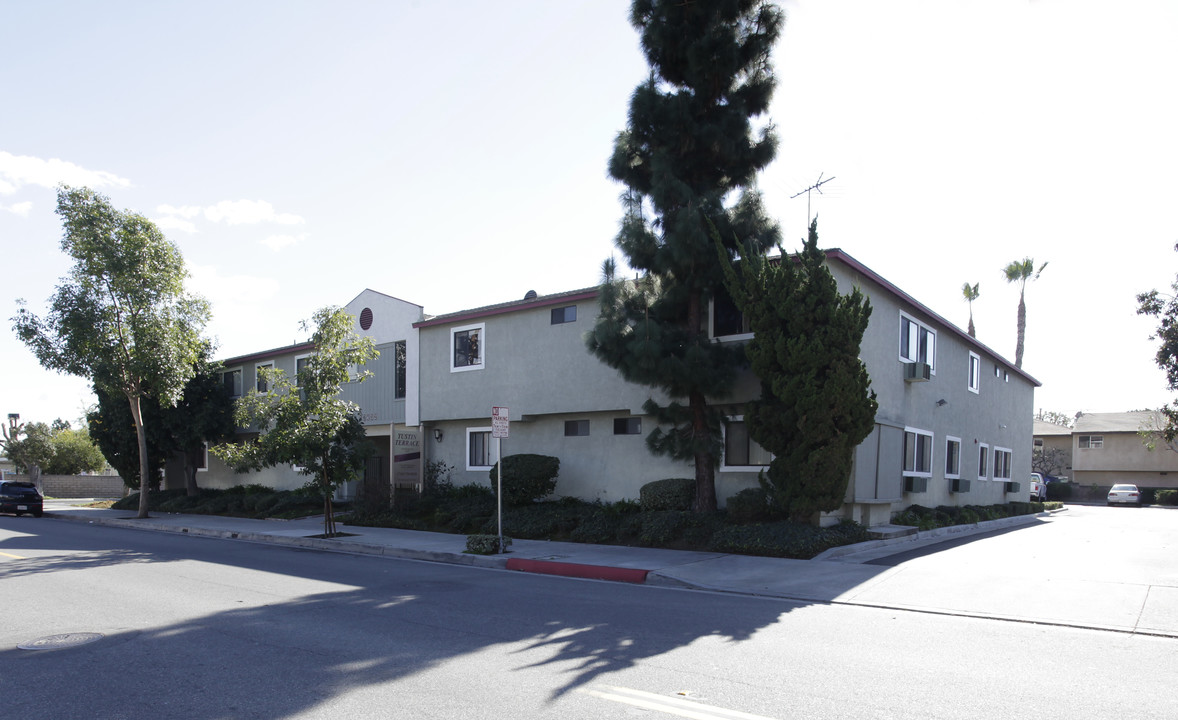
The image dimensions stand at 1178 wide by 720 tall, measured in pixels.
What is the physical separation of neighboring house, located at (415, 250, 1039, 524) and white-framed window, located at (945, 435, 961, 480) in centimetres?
6

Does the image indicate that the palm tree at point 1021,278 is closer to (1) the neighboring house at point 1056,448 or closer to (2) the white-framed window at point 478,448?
(1) the neighboring house at point 1056,448

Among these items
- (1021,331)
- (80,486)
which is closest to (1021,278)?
(1021,331)

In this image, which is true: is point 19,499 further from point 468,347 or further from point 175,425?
point 468,347

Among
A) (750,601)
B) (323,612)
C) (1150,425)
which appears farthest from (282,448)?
(1150,425)

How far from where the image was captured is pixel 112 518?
25.1 meters

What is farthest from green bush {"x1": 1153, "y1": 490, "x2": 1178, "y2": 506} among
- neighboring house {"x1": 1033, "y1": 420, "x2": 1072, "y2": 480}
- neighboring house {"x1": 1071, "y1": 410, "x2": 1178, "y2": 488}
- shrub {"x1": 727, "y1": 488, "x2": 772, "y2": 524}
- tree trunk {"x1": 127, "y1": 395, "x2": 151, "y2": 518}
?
tree trunk {"x1": 127, "y1": 395, "x2": 151, "y2": 518}

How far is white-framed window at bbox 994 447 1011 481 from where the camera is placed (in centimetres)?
2728

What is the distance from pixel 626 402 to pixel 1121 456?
1782 inches

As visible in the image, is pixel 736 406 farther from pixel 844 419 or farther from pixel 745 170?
pixel 745 170

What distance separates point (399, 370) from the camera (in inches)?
931

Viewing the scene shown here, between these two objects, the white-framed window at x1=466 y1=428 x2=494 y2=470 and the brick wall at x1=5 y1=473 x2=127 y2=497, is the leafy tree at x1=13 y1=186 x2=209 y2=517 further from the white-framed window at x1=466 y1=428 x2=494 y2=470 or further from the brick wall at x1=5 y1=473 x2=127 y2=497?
the brick wall at x1=5 y1=473 x2=127 y2=497

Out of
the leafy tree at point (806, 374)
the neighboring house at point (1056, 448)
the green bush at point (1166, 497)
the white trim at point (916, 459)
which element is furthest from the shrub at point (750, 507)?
the neighboring house at point (1056, 448)

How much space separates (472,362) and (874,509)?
36.8ft

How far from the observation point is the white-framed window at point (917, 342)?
19.2m
